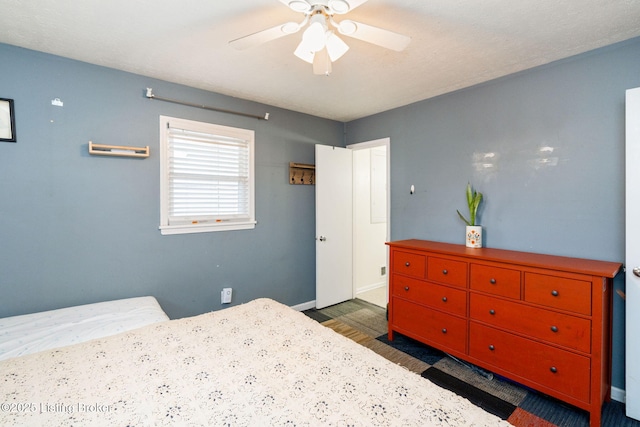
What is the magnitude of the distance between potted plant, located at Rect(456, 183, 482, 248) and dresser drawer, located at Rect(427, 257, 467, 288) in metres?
0.38

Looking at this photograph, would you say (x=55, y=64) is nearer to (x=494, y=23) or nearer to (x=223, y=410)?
(x=223, y=410)

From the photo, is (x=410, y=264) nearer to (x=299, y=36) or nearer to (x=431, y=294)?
(x=431, y=294)

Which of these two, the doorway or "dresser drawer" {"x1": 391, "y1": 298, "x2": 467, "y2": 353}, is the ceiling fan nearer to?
"dresser drawer" {"x1": 391, "y1": 298, "x2": 467, "y2": 353}

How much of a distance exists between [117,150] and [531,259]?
3294 millimetres

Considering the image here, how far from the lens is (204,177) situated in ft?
9.67

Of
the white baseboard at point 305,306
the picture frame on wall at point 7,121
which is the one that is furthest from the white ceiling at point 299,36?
the white baseboard at point 305,306

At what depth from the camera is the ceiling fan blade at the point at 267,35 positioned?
57.7 inches

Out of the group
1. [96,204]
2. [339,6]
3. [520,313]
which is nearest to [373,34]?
[339,6]

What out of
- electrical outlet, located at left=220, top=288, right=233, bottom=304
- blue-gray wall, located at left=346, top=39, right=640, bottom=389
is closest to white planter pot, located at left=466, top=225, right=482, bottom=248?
blue-gray wall, located at left=346, top=39, right=640, bottom=389

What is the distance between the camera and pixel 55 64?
87.4 inches

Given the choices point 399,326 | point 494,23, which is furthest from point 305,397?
point 494,23

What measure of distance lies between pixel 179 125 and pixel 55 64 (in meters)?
0.91

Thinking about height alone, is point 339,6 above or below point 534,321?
above

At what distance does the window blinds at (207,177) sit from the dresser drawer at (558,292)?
259cm
